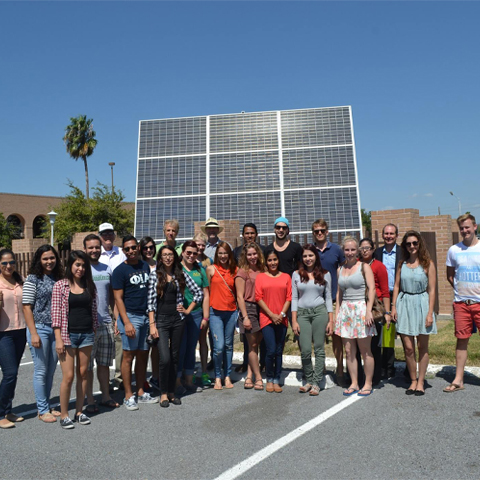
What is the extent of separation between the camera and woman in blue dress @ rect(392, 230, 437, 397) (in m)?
6.19

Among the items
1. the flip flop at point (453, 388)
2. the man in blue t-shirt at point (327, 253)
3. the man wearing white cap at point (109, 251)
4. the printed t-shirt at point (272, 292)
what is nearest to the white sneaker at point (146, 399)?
the printed t-shirt at point (272, 292)

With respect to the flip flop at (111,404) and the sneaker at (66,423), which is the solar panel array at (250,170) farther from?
the sneaker at (66,423)

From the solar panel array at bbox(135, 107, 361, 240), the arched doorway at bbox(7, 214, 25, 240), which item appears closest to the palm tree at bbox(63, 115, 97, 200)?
the arched doorway at bbox(7, 214, 25, 240)

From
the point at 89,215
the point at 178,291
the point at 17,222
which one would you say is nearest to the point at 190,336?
the point at 178,291

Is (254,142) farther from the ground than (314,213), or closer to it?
farther from the ground

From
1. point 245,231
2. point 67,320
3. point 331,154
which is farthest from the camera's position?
point 331,154

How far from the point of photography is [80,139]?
4962cm

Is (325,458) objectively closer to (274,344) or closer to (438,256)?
(274,344)

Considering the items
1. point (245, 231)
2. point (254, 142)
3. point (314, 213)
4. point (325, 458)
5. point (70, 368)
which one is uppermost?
point (254, 142)

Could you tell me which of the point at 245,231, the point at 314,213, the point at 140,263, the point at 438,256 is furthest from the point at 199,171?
the point at 140,263

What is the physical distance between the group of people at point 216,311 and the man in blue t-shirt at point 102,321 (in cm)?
1

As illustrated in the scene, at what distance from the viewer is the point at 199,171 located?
1831 centimetres

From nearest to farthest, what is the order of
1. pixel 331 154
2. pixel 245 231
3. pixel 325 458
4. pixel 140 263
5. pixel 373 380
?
1. pixel 325 458
2. pixel 140 263
3. pixel 373 380
4. pixel 245 231
5. pixel 331 154

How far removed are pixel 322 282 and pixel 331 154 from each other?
12.1m
